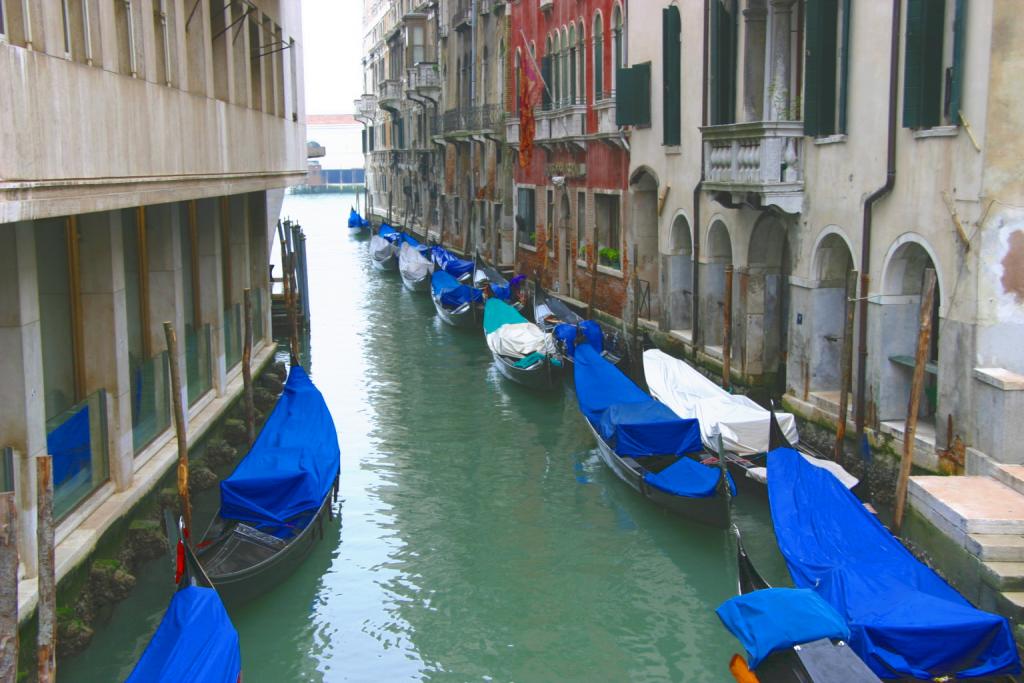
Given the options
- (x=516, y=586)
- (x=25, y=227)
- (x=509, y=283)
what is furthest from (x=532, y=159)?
(x=25, y=227)

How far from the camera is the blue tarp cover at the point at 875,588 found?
5883mm

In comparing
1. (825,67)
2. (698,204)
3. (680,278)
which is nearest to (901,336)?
(825,67)

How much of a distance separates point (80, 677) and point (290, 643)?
1.31 m

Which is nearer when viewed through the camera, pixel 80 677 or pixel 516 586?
pixel 80 677

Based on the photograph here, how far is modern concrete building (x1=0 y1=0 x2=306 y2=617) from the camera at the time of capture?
5.82 metres

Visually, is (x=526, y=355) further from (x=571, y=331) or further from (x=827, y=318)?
(x=827, y=318)

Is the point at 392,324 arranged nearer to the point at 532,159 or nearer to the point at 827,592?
the point at 532,159

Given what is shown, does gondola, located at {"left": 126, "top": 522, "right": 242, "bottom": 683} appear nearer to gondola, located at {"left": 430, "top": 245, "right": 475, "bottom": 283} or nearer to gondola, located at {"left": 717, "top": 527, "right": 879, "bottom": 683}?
gondola, located at {"left": 717, "top": 527, "right": 879, "bottom": 683}

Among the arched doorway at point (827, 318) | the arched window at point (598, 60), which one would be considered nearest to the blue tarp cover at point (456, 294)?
the arched window at point (598, 60)

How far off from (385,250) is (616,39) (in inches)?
603

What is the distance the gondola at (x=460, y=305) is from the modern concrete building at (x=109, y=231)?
746 centimetres

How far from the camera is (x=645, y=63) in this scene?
14969 millimetres

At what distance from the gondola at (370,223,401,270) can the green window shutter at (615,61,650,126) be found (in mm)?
14852

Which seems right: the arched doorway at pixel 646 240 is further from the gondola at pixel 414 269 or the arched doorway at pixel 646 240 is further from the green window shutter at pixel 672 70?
the gondola at pixel 414 269
